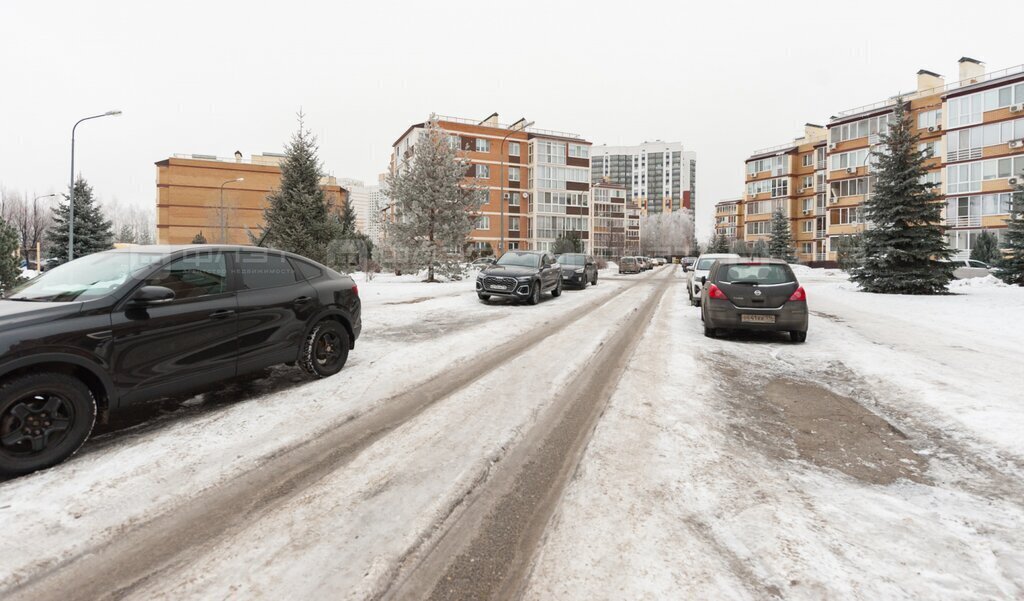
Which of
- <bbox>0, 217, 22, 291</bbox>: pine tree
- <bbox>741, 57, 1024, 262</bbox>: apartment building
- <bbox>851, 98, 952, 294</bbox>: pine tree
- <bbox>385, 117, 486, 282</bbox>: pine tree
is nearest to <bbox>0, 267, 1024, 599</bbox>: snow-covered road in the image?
<bbox>0, 217, 22, 291</bbox>: pine tree

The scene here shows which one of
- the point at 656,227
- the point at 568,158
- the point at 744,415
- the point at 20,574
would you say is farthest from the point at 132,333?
the point at 656,227

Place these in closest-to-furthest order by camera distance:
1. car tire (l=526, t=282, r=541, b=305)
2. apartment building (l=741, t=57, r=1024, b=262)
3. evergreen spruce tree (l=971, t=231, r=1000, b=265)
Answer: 1. car tire (l=526, t=282, r=541, b=305)
2. evergreen spruce tree (l=971, t=231, r=1000, b=265)
3. apartment building (l=741, t=57, r=1024, b=262)

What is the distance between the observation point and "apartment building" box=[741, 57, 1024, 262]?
37.7m

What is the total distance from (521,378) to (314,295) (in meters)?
2.64

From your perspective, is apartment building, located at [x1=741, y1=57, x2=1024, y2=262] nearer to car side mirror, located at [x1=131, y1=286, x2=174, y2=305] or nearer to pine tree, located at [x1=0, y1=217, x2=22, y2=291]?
car side mirror, located at [x1=131, y1=286, x2=174, y2=305]

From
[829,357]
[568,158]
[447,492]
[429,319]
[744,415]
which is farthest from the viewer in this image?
[568,158]

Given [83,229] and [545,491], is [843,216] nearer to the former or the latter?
[545,491]

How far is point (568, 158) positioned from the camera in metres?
67.9

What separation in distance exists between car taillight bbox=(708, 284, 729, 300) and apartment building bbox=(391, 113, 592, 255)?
52.1 metres

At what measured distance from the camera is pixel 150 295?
13.2ft

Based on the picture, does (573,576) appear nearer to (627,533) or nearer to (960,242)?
(627,533)

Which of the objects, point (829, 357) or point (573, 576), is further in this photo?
point (829, 357)

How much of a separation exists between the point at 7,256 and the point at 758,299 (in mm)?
19203

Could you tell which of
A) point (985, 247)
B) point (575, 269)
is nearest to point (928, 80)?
point (985, 247)
